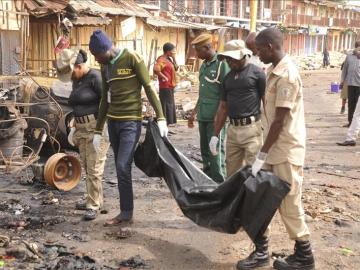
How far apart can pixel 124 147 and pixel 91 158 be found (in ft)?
1.87

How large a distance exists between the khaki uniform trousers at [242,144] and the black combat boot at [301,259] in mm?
1049

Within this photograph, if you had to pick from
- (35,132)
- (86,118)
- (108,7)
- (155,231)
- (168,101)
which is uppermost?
(108,7)

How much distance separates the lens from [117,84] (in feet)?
16.4

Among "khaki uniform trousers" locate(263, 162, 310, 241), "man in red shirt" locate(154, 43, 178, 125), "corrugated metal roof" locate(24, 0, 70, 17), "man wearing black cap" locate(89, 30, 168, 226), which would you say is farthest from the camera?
"corrugated metal roof" locate(24, 0, 70, 17)

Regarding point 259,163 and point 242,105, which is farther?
point 242,105

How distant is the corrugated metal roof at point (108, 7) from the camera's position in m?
14.9

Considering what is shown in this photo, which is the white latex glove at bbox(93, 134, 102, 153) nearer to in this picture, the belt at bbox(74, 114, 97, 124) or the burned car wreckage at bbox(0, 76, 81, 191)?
the belt at bbox(74, 114, 97, 124)

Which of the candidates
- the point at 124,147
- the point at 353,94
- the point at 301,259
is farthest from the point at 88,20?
the point at 301,259

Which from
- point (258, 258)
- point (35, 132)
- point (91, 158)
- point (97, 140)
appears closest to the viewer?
point (258, 258)

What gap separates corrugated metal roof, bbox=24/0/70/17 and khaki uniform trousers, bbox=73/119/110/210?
8700 mm

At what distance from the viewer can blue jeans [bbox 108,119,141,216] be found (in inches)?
198

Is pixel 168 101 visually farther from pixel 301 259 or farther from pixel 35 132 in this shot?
pixel 301 259

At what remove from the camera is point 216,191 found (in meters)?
4.17

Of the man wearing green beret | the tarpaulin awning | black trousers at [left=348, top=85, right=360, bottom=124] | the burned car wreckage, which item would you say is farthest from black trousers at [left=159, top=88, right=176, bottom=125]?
the tarpaulin awning
